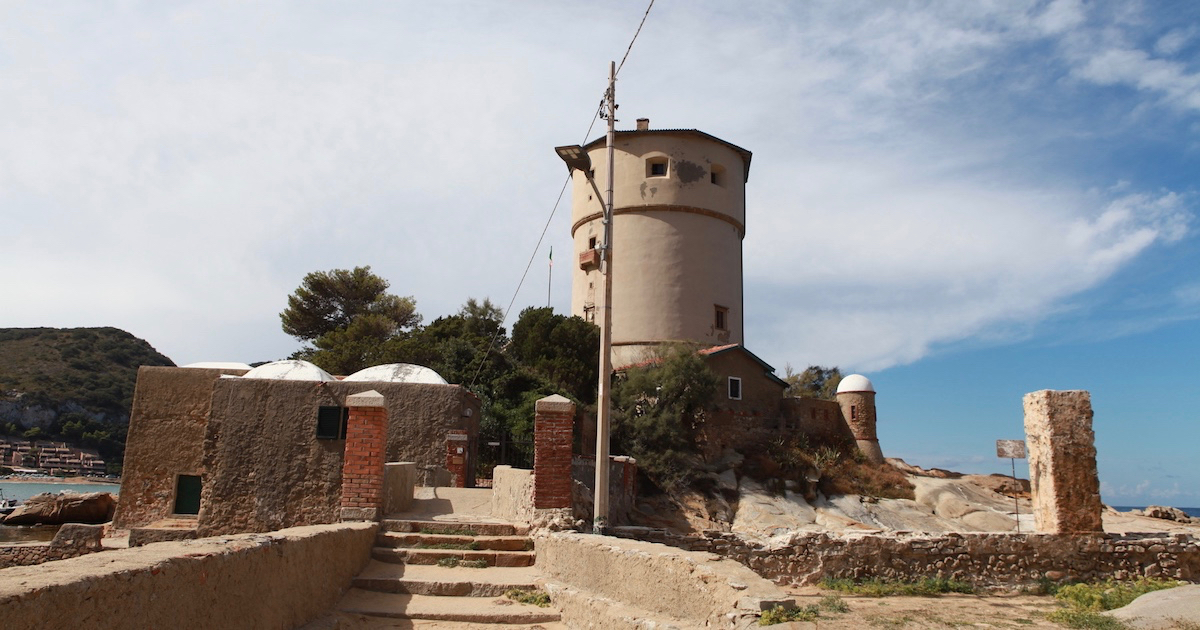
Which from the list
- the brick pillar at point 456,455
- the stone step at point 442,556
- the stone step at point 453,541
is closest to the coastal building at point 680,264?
the brick pillar at point 456,455

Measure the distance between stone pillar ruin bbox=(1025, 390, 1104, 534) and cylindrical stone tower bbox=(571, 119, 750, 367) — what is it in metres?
20.1

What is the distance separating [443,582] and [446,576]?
1.12 ft

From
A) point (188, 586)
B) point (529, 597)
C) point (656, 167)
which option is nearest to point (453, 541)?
point (529, 597)

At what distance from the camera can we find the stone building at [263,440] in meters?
12.6

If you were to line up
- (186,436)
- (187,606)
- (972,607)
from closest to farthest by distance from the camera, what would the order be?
(187,606), (972,607), (186,436)

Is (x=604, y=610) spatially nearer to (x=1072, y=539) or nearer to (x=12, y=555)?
(x=1072, y=539)

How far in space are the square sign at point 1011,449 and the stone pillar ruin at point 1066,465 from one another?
0.73 ft

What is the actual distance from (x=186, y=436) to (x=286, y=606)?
43.3 feet

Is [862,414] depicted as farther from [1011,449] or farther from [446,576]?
[446,576]

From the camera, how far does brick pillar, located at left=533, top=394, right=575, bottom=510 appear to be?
9.99 meters

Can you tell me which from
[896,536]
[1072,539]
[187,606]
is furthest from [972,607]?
[187,606]

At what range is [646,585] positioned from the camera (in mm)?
6277

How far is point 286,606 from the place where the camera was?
230 inches

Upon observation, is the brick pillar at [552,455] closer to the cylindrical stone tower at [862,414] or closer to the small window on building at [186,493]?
the small window on building at [186,493]
